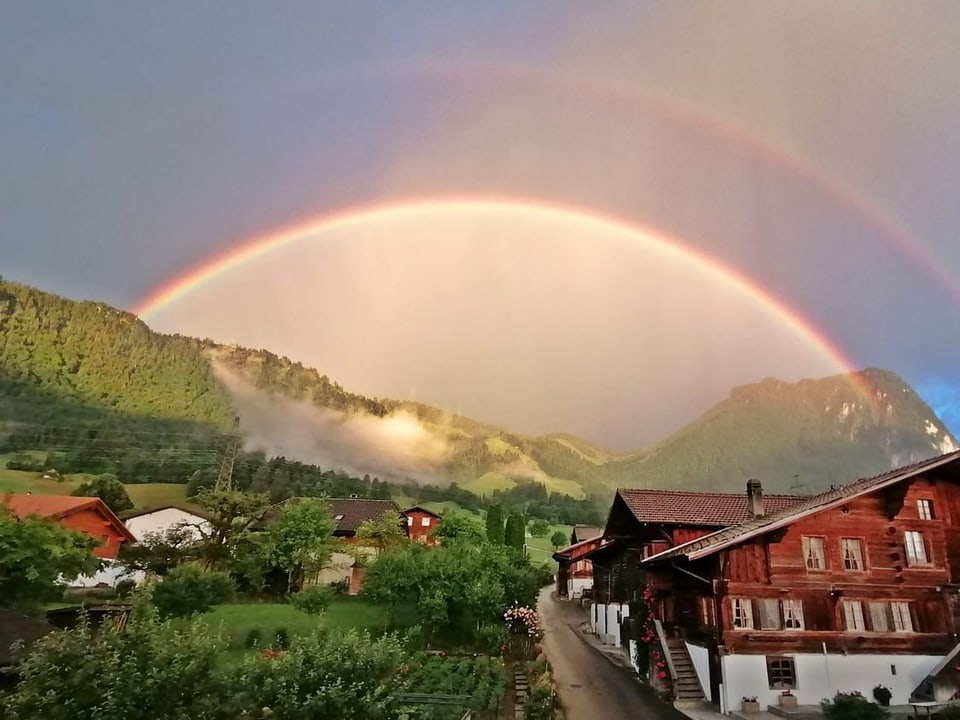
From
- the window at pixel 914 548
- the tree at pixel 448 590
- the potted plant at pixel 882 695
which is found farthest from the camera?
the tree at pixel 448 590

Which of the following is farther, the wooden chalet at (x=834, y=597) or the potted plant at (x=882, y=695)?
the wooden chalet at (x=834, y=597)

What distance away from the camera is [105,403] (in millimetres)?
122938

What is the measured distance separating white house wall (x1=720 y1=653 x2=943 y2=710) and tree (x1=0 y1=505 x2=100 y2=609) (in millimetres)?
37322

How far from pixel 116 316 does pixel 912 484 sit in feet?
524

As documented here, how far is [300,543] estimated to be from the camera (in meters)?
48.5

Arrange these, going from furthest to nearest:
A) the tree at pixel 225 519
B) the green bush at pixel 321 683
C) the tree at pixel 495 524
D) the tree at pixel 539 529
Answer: the tree at pixel 539 529, the tree at pixel 495 524, the tree at pixel 225 519, the green bush at pixel 321 683

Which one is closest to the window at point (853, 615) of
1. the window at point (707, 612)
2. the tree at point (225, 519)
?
the window at point (707, 612)

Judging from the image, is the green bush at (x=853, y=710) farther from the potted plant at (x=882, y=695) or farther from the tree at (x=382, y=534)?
the tree at (x=382, y=534)

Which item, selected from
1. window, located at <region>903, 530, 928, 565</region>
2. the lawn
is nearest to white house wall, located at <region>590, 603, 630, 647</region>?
the lawn

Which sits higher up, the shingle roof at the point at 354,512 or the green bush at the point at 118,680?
the shingle roof at the point at 354,512

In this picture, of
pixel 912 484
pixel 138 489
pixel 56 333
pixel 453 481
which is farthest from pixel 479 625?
pixel 453 481

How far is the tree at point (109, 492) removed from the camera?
265 ft

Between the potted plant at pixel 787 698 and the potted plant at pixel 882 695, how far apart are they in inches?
121

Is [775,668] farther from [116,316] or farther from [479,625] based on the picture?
[116,316]
